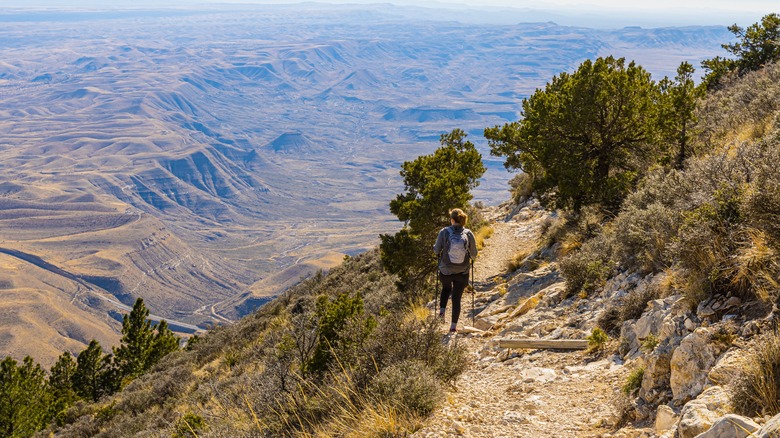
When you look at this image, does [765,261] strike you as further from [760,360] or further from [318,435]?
[318,435]

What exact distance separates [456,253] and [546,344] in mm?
2305

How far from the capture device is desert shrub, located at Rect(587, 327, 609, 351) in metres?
7.58

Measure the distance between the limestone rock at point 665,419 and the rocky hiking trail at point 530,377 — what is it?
1.93 ft

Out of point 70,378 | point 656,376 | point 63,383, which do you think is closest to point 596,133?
point 656,376

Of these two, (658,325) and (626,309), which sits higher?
(658,325)

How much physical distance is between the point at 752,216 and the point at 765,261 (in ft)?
1.88

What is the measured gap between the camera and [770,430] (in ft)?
10.4

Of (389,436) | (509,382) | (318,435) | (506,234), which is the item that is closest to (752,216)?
(509,382)

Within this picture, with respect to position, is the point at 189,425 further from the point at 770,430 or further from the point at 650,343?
the point at 770,430

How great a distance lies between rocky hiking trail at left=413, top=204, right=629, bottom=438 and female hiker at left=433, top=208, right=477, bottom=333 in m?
1.00

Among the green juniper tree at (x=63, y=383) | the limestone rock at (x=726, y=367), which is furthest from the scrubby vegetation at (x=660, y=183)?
the green juniper tree at (x=63, y=383)

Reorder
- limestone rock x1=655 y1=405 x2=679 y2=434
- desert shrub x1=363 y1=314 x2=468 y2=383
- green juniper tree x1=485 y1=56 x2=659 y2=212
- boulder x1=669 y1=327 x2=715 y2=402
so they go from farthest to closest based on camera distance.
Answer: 1. green juniper tree x1=485 y1=56 x2=659 y2=212
2. desert shrub x1=363 y1=314 x2=468 y2=383
3. boulder x1=669 y1=327 x2=715 y2=402
4. limestone rock x1=655 y1=405 x2=679 y2=434

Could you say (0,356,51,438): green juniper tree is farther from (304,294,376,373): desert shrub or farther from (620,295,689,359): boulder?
(620,295,689,359): boulder

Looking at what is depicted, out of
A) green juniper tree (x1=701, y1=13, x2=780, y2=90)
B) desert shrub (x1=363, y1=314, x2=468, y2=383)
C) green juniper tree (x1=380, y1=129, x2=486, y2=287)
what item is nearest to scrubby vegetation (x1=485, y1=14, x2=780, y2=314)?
green juniper tree (x1=380, y1=129, x2=486, y2=287)
